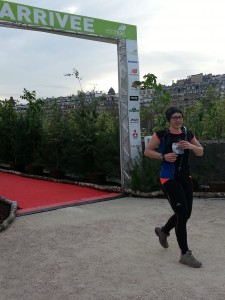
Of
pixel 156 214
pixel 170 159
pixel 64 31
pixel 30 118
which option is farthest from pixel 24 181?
pixel 170 159

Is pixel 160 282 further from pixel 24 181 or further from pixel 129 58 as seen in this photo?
pixel 24 181

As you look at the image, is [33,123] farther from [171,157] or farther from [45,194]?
[171,157]

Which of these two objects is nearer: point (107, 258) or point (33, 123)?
point (107, 258)

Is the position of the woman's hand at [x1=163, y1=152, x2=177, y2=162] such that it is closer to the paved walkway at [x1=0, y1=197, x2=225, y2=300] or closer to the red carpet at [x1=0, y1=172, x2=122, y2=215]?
the paved walkway at [x1=0, y1=197, x2=225, y2=300]

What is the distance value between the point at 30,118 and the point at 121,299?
10777mm

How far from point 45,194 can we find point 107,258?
15.3ft

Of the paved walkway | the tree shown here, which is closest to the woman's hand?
the paved walkway

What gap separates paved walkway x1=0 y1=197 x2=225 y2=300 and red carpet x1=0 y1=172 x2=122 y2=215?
30.5 inches

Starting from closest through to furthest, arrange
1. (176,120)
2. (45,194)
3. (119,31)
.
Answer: (176,120), (119,31), (45,194)

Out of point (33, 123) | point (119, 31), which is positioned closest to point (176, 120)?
point (119, 31)

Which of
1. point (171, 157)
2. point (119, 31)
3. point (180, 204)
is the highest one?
point (119, 31)

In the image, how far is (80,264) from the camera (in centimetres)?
378

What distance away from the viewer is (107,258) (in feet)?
13.0

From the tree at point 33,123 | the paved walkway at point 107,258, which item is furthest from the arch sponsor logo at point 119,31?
the tree at point 33,123
